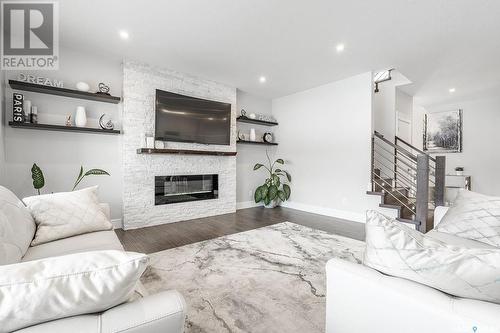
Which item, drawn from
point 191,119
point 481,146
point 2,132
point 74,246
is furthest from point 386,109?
point 2,132

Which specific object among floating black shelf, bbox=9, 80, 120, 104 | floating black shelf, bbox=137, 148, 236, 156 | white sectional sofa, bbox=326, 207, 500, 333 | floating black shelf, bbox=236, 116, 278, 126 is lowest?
white sectional sofa, bbox=326, 207, 500, 333

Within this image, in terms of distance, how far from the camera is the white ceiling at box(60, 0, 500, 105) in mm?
2428

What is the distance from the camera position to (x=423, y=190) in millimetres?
3430

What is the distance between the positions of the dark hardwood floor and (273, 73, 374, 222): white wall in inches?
16.7

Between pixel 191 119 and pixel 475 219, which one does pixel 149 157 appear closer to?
pixel 191 119

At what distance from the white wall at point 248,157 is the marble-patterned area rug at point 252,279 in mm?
2182

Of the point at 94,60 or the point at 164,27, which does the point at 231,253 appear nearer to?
the point at 164,27

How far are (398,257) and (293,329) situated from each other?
0.96m

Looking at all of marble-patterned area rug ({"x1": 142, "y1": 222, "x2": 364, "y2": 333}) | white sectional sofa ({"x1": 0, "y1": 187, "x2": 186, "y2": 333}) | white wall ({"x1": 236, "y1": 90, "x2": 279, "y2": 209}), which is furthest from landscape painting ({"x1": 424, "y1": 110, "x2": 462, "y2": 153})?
white sectional sofa ({"x1": 0, "y1": 187, "x2": 186, "y2": 333})

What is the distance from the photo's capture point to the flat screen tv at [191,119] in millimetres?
4023

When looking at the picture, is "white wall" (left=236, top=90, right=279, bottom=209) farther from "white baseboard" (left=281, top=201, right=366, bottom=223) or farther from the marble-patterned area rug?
the marble-patterned area rug

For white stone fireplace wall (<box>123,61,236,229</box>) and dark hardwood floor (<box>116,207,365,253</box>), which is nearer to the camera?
dark hardwood floor (<box>116,207,365,253</box>)

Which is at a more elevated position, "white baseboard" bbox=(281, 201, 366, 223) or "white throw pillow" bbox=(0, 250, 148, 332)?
"white throw pillow" bbox=(0, 250, 148, 332)

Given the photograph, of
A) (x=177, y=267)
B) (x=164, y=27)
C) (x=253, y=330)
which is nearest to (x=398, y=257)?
(x=253, y=330)
